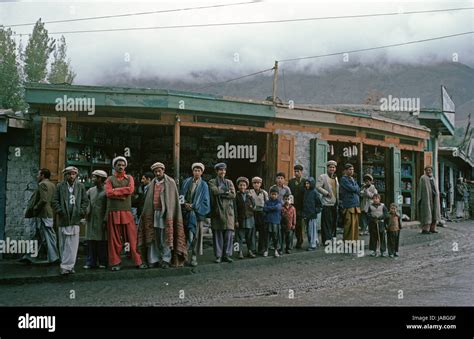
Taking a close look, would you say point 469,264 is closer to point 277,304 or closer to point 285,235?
point 285,235

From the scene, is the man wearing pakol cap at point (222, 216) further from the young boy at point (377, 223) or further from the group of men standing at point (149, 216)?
the young boy at point (377, 223)

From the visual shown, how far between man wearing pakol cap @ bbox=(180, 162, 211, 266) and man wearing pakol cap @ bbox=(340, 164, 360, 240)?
296 centimetres

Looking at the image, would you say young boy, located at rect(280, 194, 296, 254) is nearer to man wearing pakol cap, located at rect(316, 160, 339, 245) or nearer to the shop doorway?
man wearing pakol cap, located at rect(316, 160, 339, 245)

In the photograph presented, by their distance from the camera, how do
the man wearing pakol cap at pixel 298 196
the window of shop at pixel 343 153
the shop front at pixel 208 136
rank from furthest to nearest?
the window of shop at pixel 343 153 < the man wearing pakol cap at pixel 298 196 < the shop front at pixel 208 136

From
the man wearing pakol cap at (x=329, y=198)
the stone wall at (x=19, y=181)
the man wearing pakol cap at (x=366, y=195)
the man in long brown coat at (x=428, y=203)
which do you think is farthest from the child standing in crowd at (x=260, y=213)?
the man in long brown coat at (x=428, y=203)

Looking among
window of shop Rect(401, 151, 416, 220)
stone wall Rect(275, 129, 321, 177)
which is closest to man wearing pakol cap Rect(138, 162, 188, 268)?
stone wall Rect(275, 129, 321, 177)

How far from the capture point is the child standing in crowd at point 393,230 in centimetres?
927

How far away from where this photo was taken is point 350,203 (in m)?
9.76

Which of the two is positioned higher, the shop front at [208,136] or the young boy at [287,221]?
the shop front at [208,136]

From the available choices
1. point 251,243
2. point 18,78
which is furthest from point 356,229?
point 18,78

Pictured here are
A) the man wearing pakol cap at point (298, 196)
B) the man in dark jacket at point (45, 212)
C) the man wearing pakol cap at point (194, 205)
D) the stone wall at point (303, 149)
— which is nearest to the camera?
the man in dark jacket at point (45, 212)

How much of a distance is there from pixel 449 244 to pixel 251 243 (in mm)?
5089

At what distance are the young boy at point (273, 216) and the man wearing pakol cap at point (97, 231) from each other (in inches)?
111

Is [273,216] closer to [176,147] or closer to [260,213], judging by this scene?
[260,213]
